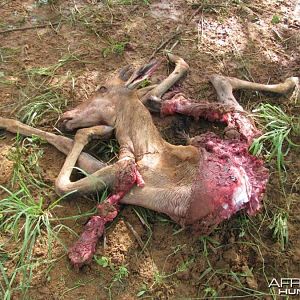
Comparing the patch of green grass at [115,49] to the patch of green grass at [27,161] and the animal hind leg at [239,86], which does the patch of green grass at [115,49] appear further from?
the patch of green grass at [27,161]

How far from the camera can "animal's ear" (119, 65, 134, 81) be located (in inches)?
172

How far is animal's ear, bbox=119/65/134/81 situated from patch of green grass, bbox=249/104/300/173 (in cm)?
118

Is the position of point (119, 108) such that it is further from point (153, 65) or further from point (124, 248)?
point (124, 248)

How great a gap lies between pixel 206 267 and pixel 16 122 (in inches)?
79.9

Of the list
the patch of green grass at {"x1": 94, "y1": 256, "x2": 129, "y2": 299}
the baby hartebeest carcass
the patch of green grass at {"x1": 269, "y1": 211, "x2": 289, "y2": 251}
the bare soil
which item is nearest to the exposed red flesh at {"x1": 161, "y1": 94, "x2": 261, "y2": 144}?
the baby hartebeest carcass

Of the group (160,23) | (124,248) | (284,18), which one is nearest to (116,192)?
(124,248)

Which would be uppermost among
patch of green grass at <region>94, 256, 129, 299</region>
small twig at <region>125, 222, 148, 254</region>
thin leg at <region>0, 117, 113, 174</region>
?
thin leg at <region>0, 117, 113, 174</region>

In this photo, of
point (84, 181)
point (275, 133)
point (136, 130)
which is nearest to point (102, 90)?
point (136, 130)

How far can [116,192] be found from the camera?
3.62 m

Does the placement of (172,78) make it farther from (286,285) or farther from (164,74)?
(286,285)

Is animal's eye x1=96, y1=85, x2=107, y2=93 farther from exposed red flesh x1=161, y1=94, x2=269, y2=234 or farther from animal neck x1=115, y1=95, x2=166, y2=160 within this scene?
exposed red flesh x1=161, y1=94, x2=269, y2=234

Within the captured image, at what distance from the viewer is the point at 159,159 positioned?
3801 millimetres

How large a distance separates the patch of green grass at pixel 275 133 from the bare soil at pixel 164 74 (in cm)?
10

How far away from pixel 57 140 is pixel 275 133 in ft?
6.02
